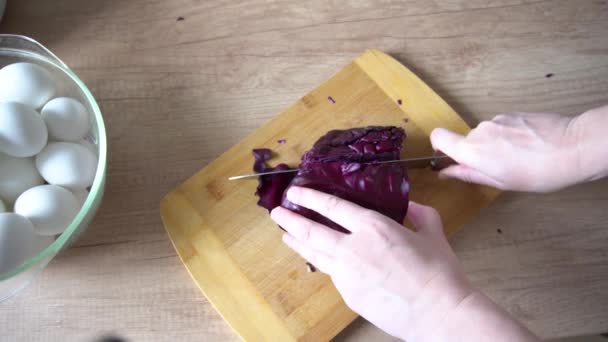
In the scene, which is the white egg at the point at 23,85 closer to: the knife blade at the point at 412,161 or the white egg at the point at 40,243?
the white egg at the point at 40,243

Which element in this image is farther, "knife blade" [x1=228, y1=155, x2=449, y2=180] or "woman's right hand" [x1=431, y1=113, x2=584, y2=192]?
"knife blade" [x1=228, y1=155, x2=449, y2=180]

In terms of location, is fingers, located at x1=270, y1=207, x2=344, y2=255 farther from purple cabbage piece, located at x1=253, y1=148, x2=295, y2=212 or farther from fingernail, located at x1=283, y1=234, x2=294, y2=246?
purple cabbage piece, located at x1=253, y1=148, x2=295, y2=212

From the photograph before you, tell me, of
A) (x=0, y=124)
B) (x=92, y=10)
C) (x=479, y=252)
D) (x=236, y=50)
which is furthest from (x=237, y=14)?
(x=479, y=252)

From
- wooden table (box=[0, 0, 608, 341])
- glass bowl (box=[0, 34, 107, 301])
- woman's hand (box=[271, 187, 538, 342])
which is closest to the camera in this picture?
woman's hand (box=[271, 187, 538, 342])

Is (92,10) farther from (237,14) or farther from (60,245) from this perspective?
(60,245)

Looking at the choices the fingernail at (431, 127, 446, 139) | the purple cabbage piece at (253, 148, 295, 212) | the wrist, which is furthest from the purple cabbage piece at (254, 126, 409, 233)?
the wrist

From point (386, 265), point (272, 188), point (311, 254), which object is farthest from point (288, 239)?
point (386, 265)
